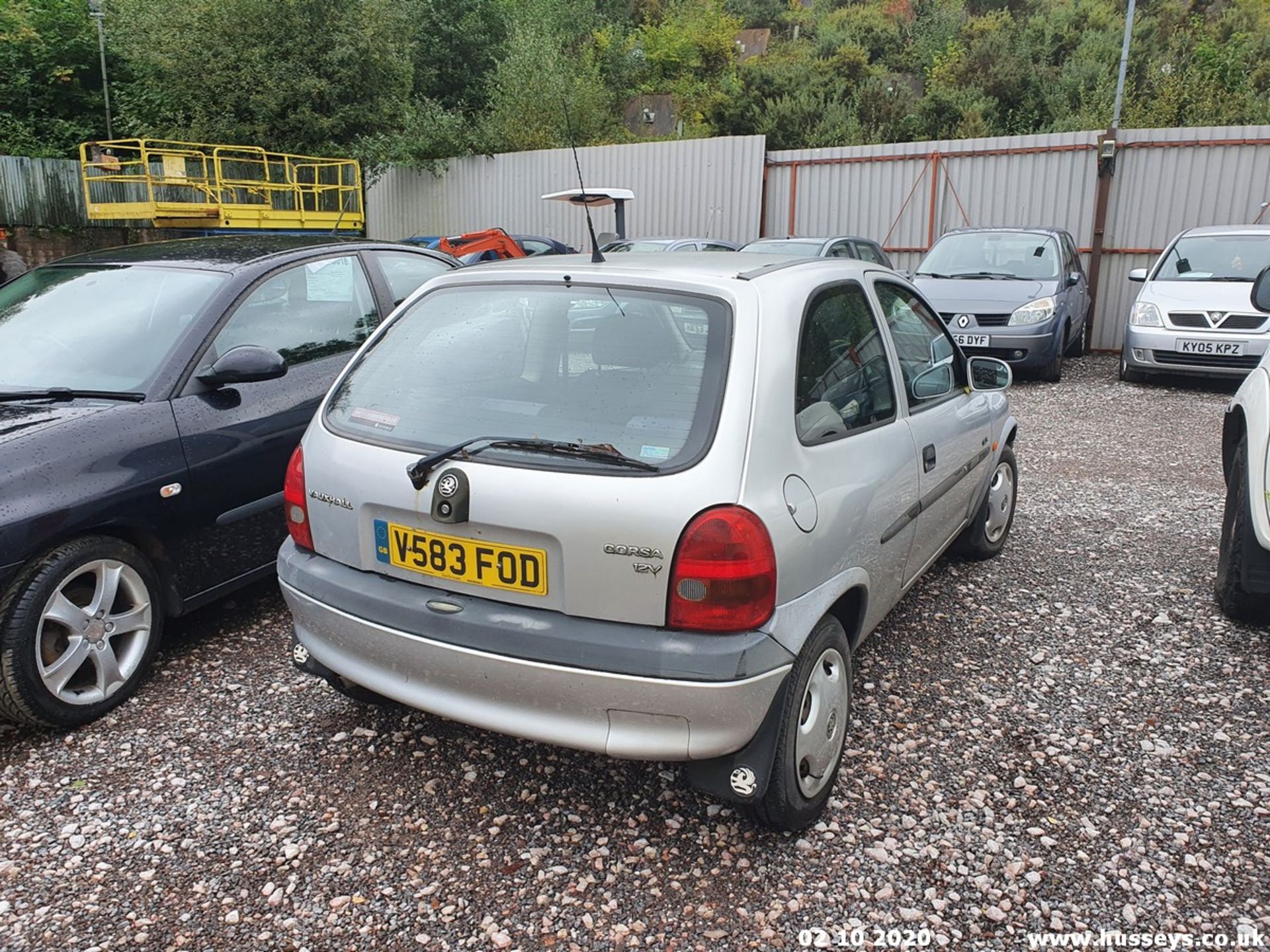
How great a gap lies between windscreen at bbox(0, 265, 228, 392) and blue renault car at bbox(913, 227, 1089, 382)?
7631 millimetres

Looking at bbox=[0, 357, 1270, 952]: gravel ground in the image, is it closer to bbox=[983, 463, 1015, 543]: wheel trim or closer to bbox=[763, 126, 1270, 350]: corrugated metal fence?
bbox=[983, 463, 1015, 543]: wheel trim

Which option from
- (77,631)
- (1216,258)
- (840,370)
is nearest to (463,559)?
(840,370)

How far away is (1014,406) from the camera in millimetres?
8992

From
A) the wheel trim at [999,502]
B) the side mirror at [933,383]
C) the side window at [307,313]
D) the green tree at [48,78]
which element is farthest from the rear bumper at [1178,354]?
the green tree at [48,78]

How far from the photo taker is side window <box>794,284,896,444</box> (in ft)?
8.51

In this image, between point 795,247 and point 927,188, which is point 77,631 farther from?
point 927,188

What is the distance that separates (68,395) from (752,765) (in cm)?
287

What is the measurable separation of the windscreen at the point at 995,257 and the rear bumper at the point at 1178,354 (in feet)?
4.00

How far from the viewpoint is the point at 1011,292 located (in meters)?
9.93

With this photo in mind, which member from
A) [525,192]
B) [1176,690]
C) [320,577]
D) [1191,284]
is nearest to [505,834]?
[320,577]

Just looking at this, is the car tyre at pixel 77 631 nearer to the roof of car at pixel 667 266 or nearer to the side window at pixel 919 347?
the roof of car at pixel 667 266

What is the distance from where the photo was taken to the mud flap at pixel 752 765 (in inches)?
92.8

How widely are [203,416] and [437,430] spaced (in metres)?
1.52

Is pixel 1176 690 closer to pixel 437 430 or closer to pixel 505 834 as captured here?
pixel 505 834
